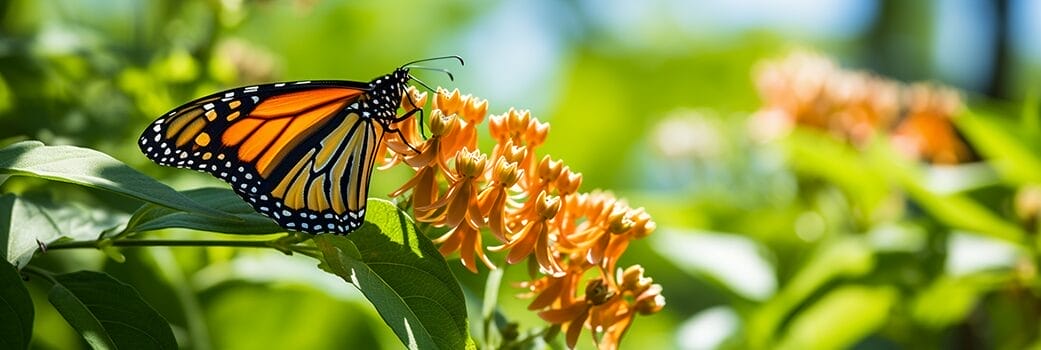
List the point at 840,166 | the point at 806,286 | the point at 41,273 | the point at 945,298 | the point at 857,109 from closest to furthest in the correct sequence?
Answer: the point at 41,273 < the point at 806,286 < the point at 945,298 < the point at 840,166 < the point at 857,109

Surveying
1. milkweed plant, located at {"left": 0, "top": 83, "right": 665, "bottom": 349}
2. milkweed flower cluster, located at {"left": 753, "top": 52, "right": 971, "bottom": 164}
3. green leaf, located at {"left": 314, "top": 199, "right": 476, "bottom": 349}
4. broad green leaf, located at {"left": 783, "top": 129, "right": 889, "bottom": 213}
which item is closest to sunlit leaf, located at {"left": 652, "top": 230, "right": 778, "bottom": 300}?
broad green leaf, located at {"left": 783, "top": 129, "right": 889, "bottom": 213}

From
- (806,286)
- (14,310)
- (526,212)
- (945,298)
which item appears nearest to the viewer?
(14,310)

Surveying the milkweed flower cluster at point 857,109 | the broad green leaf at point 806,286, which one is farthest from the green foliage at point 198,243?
the milkweed flower cluster at point 857,109

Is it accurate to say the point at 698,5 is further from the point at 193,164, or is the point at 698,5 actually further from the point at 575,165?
the point at 193,164

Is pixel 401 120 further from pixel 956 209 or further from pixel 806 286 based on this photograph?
pixel 956 209

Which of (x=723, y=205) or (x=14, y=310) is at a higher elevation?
(x=723, y=205)

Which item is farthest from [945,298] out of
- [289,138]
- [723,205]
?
[289,138]
